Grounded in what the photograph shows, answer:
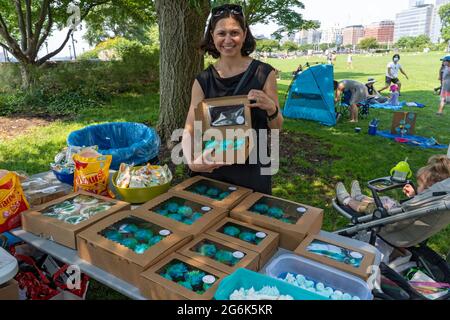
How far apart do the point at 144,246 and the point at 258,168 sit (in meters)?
0.90

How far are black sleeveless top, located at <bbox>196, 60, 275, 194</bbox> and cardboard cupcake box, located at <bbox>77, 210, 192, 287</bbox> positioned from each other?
63 centimetres

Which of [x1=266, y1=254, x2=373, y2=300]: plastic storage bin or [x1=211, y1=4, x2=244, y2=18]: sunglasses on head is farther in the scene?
[x1=211, y1=4, x2=244, y2=18]: sunglasses on head

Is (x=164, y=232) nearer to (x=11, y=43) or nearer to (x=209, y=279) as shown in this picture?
(x=209, y=279)

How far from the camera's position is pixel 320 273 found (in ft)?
4.52

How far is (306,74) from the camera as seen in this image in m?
8.41

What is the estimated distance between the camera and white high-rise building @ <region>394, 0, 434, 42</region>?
147500 mm

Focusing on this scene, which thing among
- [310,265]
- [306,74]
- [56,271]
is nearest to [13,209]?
[56,271]

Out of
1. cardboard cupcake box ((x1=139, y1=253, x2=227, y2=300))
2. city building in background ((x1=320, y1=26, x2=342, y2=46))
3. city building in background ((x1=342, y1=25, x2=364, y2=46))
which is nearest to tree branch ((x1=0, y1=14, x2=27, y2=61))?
cardboard cupcake box ((x1=139, y1=253, x2=227, y2=300))

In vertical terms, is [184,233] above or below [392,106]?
above

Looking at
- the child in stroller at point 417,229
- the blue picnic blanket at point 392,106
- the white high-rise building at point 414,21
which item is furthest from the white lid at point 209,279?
the white high-rise building at point 414,21

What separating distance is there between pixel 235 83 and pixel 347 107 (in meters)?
7.78

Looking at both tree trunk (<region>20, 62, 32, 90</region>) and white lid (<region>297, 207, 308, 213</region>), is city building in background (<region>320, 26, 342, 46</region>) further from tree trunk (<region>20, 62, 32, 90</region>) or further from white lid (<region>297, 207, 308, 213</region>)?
white lid (<region>297, 207, 308, 213</region>)

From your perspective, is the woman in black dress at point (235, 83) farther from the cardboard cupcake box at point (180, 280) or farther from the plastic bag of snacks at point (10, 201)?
the plastic bag of snacks at point (10, 201)

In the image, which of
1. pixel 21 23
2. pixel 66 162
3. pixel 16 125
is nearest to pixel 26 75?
pixel 21 23
